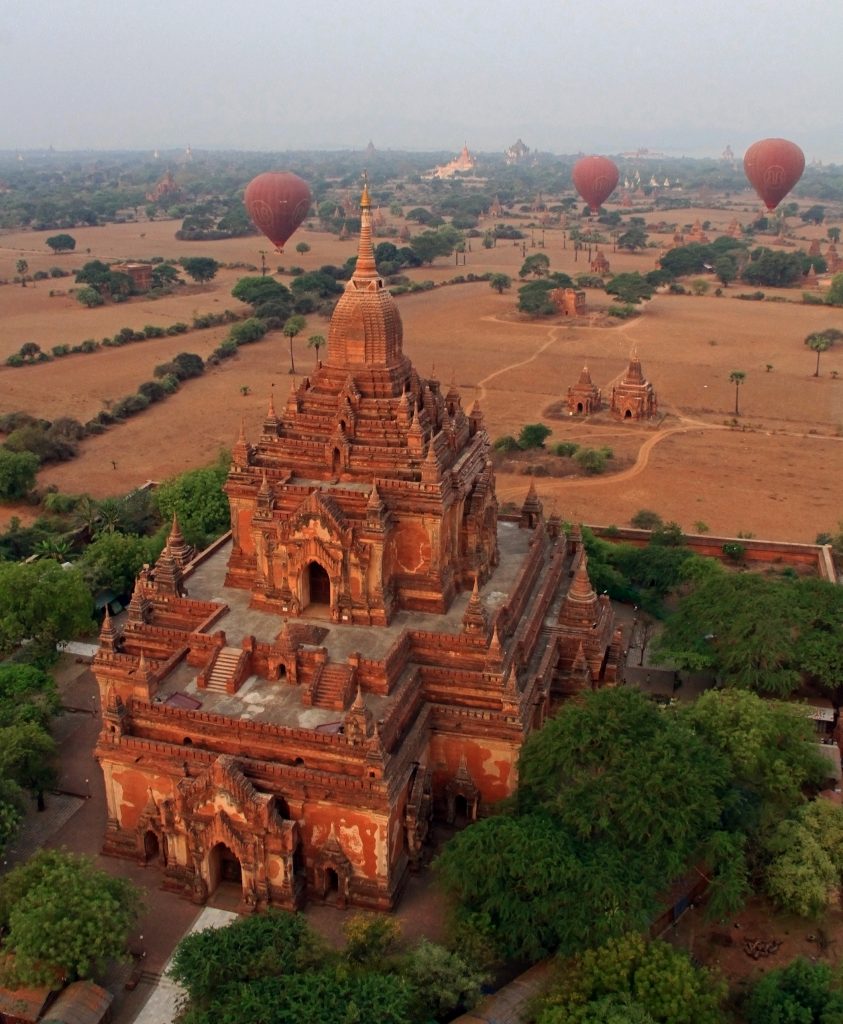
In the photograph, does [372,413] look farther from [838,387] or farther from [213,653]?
[838,387]

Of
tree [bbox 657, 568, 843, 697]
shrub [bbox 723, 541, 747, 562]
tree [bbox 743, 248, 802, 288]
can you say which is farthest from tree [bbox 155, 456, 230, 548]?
tree [bbox 743, 248, 802, 288]

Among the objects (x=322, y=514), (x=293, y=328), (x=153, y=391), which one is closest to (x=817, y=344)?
(x=293, y=328)

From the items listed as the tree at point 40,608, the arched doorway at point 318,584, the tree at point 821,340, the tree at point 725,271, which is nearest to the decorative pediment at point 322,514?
the arched doorway at point 318,584

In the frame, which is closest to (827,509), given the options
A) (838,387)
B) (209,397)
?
(838,387)

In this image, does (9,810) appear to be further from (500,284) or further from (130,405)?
(500,284)

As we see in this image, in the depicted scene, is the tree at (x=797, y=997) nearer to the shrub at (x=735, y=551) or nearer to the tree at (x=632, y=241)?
the shrub at (x=735, y=551)

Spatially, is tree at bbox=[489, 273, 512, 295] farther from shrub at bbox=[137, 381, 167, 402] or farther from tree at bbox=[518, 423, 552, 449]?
tree at bbox=[518, 423, 552, 449]
